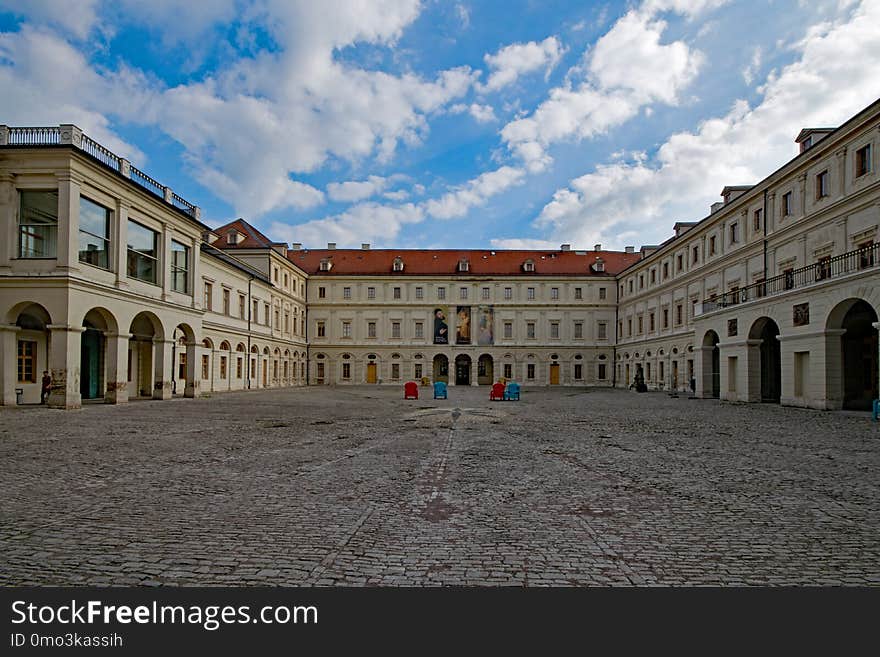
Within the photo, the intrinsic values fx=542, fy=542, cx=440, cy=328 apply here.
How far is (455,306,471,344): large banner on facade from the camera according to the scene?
5991 centimetres

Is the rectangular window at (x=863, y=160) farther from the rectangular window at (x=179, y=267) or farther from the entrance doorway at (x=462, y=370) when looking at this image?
the entrance doorway at (x=462, y=370)

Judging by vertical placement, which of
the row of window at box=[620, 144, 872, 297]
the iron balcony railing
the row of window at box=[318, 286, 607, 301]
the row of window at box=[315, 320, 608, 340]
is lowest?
the row of window at box=[315, 320, 608, 340]

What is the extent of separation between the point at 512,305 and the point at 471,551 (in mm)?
56121

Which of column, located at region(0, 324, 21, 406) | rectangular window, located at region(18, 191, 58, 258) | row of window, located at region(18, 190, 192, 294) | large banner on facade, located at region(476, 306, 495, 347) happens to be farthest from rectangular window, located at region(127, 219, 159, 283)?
large banner on facade, located at region(476, 306, 495, 347)

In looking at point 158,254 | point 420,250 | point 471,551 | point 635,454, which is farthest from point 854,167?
point 420,250

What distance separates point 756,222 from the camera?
32.2 metres

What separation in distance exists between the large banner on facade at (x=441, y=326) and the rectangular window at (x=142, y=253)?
35.9 m

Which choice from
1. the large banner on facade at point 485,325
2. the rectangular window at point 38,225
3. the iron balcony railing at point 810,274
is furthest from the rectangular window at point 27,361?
the large banner on facade at point 485,325

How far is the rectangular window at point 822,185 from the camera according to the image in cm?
2561

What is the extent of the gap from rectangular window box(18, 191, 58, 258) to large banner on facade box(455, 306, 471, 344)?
42709 mm

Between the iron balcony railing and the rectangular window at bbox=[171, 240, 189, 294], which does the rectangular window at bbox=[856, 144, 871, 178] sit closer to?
the iron balcony railing

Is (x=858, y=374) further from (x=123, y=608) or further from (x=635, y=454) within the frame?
(x=123, y=608)

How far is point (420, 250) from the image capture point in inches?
2576

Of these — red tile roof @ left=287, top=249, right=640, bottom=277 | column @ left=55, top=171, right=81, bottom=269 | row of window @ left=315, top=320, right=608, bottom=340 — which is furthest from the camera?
red tile roof @ left=287, top=249, right=640, bottom=277
